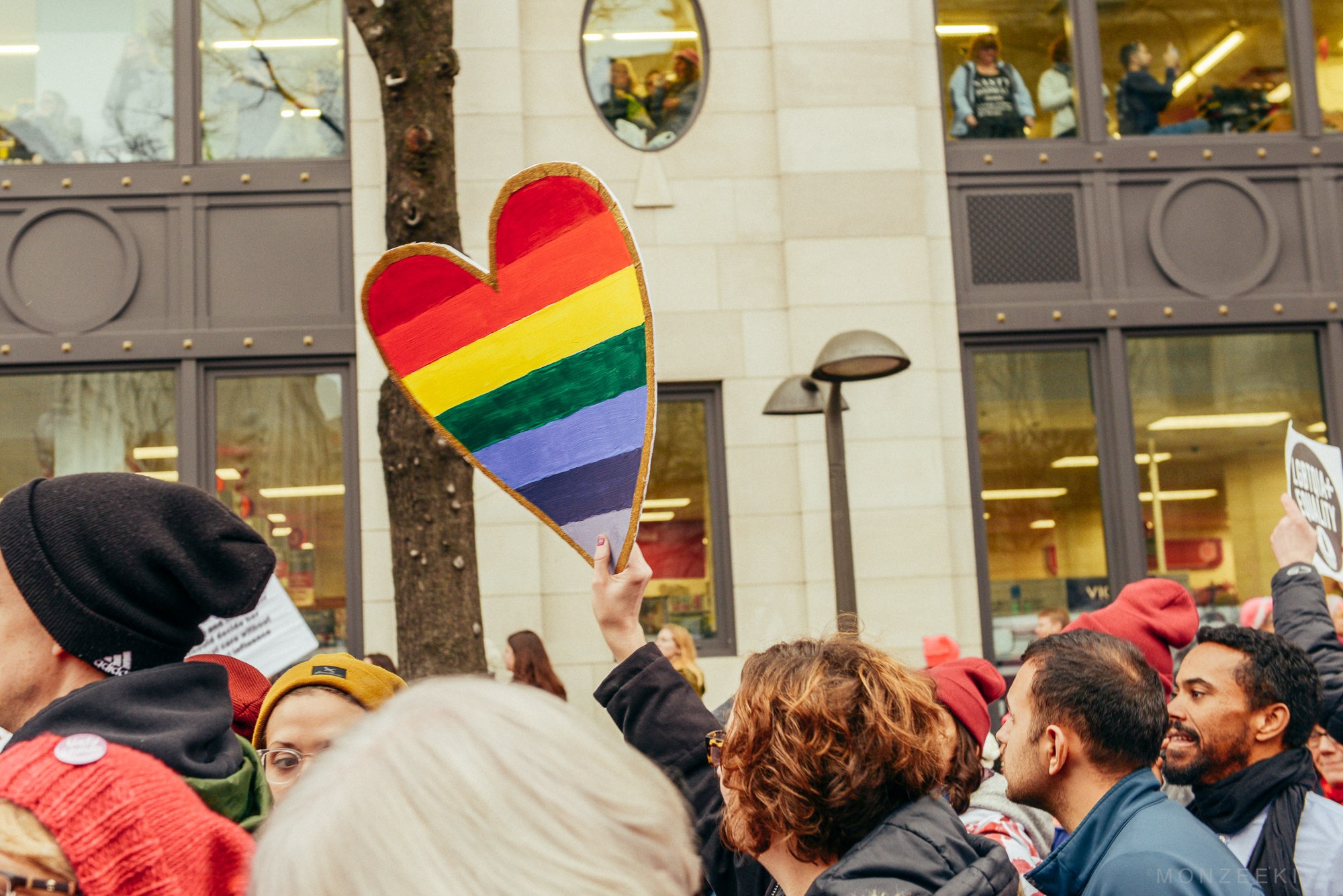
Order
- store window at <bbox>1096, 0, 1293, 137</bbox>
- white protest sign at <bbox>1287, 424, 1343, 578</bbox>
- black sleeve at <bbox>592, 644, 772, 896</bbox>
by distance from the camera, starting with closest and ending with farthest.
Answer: black sleeve at <bbox>592, 644, 772, 896</bbox> → white protest sign at <bbox>1287, 424, 1343, 578</bbox> → store window at <bbox>1096, 0, 1293, 137</bbox>

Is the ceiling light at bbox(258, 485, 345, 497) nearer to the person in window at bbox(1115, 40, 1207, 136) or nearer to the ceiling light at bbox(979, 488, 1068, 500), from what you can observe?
the ceiling light at bbox(979, 488, 1068, 500)

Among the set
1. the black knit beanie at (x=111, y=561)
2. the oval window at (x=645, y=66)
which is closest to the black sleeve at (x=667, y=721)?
the black knit beanie at (x=111, y=561)

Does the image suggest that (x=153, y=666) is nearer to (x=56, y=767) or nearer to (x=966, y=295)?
(x=56, y=767)

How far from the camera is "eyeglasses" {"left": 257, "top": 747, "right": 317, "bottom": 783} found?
9.12 feet

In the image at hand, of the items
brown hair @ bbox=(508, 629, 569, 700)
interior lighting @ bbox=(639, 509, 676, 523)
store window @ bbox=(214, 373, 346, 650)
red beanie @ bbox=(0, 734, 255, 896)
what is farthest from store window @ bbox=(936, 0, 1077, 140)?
red beanie @ bbox=(0, 734, 255, 896)

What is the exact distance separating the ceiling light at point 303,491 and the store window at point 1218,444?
628 centimetres

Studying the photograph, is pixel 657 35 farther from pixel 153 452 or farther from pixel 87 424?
pixel 87 424

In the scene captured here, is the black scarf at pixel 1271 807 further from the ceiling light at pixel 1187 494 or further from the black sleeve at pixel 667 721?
the ceiling light at pixel 1187 494

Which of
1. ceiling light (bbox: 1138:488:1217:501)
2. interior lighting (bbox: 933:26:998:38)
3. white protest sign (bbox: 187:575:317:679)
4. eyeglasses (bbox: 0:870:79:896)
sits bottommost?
eyeglasses (bbox: 0:870:79:896)

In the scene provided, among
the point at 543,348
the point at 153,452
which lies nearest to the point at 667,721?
the point at 543,348

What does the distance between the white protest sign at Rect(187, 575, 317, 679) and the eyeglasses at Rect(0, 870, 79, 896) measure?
2.49 meters

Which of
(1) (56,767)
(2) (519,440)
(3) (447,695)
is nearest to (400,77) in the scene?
(2) (519,440)

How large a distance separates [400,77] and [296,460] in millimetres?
4000

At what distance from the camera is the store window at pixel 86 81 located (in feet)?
27.9
